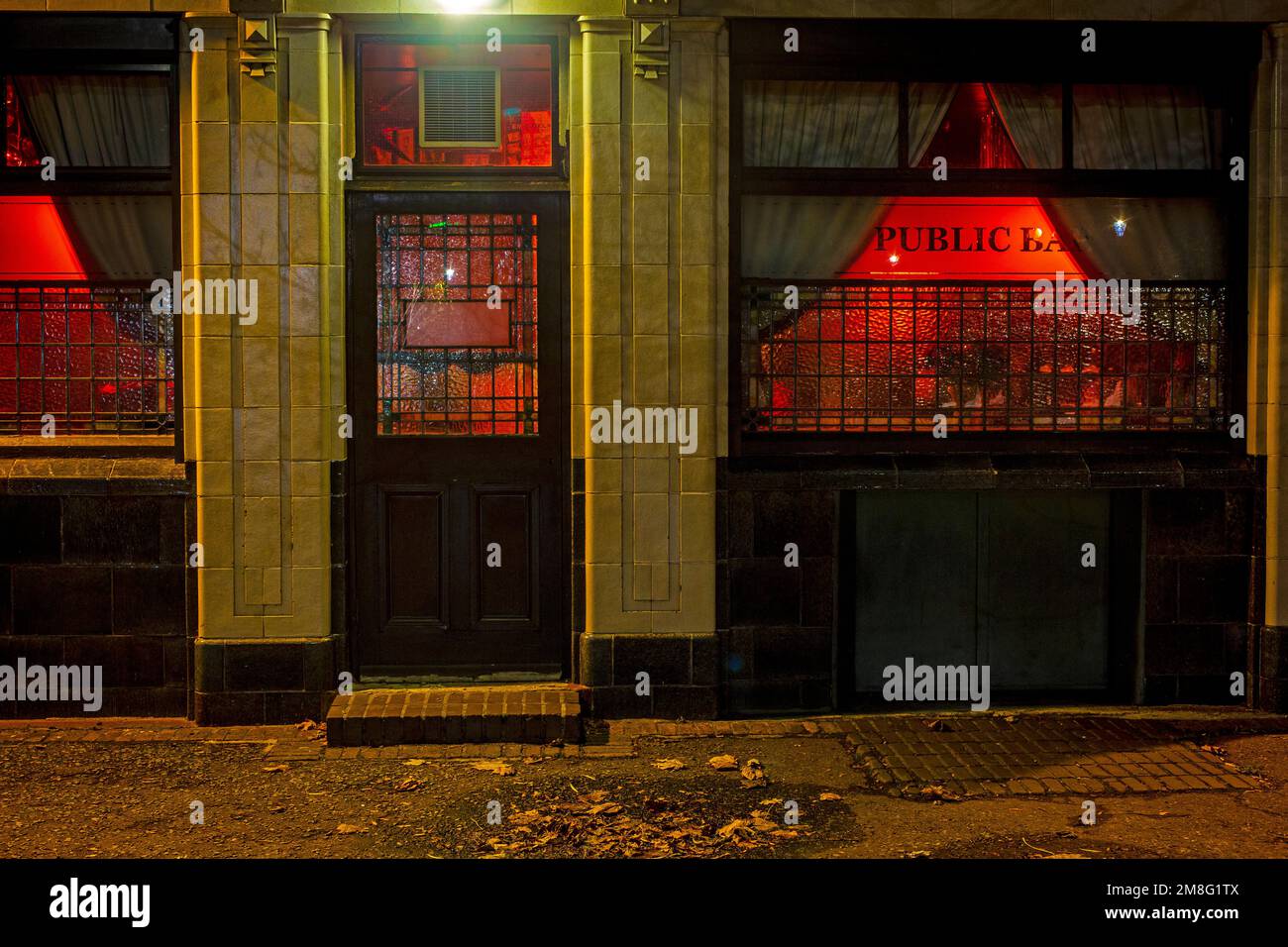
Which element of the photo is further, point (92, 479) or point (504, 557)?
point (504, 557)

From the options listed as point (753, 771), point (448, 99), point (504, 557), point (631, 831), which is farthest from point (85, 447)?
point (753, 771)

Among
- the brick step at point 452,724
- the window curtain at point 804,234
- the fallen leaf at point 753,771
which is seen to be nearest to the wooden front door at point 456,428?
the brick step at point 452,724

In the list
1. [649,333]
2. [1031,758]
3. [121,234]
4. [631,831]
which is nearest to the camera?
[631,831]

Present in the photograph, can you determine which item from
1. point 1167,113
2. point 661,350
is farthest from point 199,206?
point 1167,113

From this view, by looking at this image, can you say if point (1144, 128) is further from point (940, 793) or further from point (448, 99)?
point (940, 793)

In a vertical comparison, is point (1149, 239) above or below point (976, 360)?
above

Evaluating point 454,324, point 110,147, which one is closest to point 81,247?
point 110,147

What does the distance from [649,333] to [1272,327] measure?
4.16m

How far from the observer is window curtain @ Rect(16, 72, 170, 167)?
26.8ft

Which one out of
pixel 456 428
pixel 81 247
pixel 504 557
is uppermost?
pixel 81 247

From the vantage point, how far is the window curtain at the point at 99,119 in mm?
8164

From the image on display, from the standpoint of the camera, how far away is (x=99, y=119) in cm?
819

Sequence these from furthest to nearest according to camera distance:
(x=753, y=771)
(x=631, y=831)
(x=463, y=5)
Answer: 1. (x=463, y=5)
2. (x=753, y=771)
3. (x=631, y=831)

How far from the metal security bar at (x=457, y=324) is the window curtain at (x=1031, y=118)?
10.8 feet
